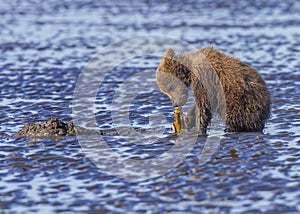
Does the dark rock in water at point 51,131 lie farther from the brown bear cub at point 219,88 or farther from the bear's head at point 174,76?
the brown bear cub at point 219,88

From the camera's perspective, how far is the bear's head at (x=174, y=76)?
8.59m

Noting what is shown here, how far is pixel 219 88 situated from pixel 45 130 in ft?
7.76

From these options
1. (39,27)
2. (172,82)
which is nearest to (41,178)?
(172,82)

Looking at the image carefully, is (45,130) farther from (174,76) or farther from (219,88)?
(219,88)

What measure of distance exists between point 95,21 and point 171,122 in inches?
414

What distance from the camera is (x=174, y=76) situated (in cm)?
859

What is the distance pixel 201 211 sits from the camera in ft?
20.4

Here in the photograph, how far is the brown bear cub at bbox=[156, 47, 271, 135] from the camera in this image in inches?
335

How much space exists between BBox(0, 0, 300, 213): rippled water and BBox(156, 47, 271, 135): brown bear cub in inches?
12.1

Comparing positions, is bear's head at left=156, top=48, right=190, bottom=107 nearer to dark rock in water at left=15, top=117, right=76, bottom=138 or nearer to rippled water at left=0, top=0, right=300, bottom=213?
rippled water at left=0, top=0, right=300, bottom=213

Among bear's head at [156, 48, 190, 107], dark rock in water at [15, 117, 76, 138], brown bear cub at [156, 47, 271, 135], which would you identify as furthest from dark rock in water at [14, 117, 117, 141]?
brown bear cub at [156, 47, 271, 135]

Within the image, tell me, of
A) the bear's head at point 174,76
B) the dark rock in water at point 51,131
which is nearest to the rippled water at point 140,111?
the dark rock in water at point 51,131

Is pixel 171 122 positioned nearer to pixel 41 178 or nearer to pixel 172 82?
pixel 172 82

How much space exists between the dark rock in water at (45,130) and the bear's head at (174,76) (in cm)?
144
